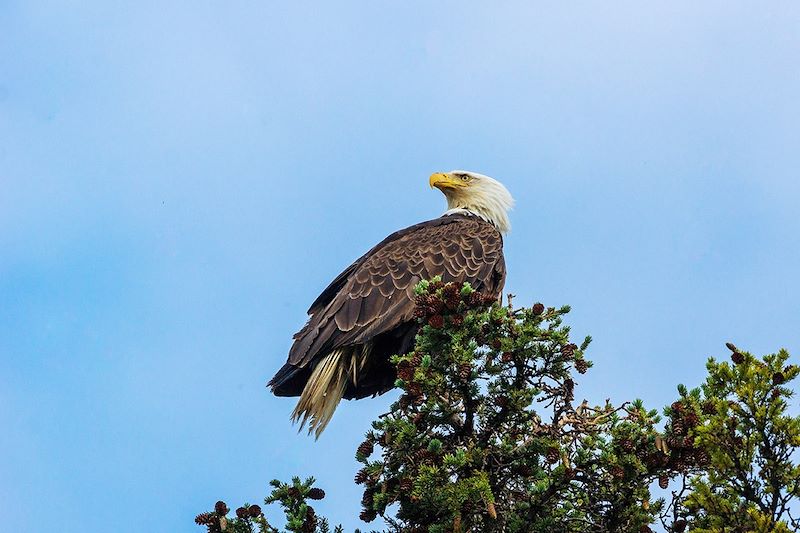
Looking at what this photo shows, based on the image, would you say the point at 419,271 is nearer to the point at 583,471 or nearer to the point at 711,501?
the point at 583,471

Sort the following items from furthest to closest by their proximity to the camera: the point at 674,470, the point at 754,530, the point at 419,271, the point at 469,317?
the point at 419,271, the point at 469,317, the point at 674,470, the point at 754,530

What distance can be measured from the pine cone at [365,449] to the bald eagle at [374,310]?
197cm

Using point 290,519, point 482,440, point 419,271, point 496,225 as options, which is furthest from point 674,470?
point 496,225

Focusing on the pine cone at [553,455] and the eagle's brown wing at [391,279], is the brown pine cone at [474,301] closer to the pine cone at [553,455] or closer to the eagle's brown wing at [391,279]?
the pine cone at [553,455]

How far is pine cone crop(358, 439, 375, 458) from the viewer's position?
18.0ft

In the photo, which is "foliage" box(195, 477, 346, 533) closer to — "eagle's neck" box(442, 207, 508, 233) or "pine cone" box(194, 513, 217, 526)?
"pine cone" box(194, 513, 217, 526)

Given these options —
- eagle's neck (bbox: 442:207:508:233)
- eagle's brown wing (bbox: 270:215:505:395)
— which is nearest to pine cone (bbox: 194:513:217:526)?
eagle's brown wing (bbox: 270:215:505:395)

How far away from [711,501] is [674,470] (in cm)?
44

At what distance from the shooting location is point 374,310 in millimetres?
7742

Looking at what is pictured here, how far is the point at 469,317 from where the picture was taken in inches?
214

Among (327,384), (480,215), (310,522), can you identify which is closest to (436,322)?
(310,522)

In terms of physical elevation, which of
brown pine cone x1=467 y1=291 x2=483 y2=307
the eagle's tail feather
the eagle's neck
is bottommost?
brown pine cone x1=467 y1=291 x2=483 y2=307

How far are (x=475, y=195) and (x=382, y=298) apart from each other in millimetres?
2174

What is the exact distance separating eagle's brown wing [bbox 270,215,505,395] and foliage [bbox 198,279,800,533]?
1.98 metres
